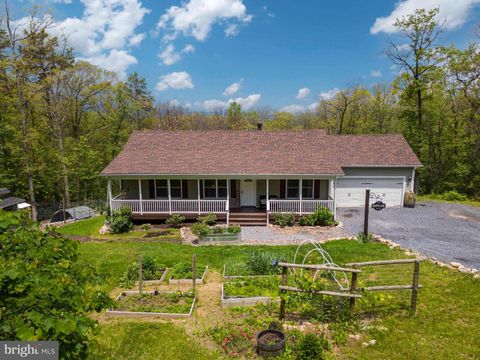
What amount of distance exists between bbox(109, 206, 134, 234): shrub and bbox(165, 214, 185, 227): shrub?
197cm

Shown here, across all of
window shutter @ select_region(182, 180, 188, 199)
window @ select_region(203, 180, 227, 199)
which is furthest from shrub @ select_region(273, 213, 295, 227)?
window shutter @ select_region(182, 180, 188, 199)

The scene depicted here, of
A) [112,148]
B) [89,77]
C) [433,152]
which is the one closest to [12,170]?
[112,148]

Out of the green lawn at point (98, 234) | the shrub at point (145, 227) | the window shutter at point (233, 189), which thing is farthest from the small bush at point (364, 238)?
the shrub at point (145, 227)

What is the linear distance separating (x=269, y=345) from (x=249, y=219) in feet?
35.3

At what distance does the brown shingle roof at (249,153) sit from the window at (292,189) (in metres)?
1.35

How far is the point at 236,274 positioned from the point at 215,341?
3.20 metres

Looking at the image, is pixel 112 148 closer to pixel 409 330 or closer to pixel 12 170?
pixel 12 170

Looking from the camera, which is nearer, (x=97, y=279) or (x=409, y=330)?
(x=97, y=279)

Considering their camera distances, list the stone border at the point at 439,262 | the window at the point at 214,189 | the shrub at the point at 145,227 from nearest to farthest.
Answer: the stone border at the point at 439,262 < the shrub at the point at 145,227 < the window at the point at 214,189

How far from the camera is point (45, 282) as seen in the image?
3051mm

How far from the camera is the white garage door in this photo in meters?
19.7

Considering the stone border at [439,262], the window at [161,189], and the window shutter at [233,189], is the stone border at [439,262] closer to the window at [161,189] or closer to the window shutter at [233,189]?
the window shutter at [233,189]

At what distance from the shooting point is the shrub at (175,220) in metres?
16.1

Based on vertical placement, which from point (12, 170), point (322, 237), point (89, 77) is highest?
point (89, 77)
